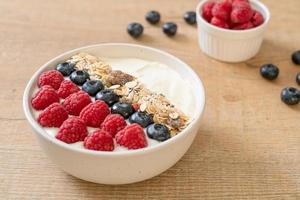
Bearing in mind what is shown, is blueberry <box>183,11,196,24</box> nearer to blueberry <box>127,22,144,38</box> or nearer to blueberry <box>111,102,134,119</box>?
blueberry <box>127,22,144,38</box>

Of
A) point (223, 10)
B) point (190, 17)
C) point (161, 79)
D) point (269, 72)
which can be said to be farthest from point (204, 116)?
point (190, 17)

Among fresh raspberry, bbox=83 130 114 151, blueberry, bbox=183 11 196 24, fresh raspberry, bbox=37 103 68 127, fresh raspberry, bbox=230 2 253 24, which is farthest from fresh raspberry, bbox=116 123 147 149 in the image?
blueberry, bbox=183 11 196 24

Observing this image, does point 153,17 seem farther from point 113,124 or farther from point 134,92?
point 113,124

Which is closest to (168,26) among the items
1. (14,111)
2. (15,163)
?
(14,111)

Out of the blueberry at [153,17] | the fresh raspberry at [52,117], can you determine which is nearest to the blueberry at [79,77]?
the fresh raspberry at [52,117]

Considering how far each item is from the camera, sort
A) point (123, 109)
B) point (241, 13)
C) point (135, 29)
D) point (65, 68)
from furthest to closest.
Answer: point (135, 29) → point (241, 13) → point (65, 68) → point (123, 109)

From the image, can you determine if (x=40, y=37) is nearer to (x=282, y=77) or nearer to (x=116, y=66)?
(x=116, y=66)
